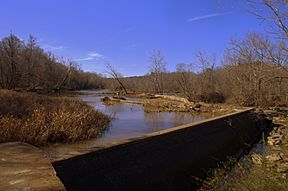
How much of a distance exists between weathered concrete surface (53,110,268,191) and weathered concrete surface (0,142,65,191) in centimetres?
60

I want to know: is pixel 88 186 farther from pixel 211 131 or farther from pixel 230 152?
pixel 230 152

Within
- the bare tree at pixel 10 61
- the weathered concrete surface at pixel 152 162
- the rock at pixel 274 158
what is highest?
the bare tree at pixel 10 61

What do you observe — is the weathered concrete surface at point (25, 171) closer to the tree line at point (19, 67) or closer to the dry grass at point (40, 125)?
the dry grass at point (40, 125)

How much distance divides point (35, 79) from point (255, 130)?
37.5 meters

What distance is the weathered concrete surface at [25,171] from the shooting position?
3482mm

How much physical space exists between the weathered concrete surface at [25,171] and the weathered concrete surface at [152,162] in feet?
1.97

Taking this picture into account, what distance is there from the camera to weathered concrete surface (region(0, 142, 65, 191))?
3482 mm

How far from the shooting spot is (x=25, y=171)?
4.10 metres

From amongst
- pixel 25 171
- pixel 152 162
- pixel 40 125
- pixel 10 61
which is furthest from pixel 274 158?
pixel 10 61

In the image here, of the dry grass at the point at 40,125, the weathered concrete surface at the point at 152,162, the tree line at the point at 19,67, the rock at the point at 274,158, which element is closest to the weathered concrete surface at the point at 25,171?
the weathered concrete surface at the point at 152,162

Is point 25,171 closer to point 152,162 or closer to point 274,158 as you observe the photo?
point 152,162

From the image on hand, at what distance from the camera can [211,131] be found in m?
11.9

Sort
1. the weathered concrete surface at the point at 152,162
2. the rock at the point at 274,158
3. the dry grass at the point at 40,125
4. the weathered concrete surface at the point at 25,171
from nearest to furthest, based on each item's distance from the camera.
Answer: the weathered concrete surface at the point at 25,171 → the weathered concrete surface at the point at 152,162 → the dry grass at the point at 40,125 → the rock at the point at 274,158

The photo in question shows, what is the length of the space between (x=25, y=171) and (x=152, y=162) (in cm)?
374
